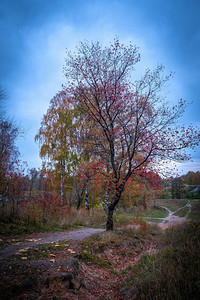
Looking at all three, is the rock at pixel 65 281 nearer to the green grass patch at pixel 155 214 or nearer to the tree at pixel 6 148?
the tree at pixel 6 148

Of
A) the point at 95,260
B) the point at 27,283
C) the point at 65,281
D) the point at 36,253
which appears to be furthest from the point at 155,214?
the point at 27,283

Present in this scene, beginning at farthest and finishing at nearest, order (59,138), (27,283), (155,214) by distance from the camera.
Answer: (155,214)
(59,138)
(27,283)

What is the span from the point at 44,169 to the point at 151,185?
920 cm

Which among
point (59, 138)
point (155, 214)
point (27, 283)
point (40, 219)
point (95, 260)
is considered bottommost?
point (155, 214)

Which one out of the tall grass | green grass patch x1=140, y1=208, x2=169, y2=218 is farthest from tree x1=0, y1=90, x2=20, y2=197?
green grass patch x1=140, y1=208, x2=169, y2=218

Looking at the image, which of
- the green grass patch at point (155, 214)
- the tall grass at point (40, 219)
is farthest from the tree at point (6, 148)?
the green grass patch at point (155, 214)

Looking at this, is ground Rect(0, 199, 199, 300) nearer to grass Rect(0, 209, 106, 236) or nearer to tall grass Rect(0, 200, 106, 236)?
grass Rect(0, 209, 106, 236)

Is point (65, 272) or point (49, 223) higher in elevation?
point (65, 272)

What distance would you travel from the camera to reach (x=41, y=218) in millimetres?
8383

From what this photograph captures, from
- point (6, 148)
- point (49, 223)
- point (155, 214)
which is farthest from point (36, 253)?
point (155, 214)

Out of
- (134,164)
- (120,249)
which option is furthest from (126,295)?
(134,164)

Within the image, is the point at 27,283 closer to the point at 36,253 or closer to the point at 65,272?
the point at 65,272

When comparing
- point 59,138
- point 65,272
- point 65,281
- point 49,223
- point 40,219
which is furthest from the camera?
point 59,138

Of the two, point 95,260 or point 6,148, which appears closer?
point 95,260
